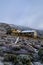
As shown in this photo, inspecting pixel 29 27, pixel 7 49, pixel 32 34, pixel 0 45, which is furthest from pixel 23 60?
pixel 29 27

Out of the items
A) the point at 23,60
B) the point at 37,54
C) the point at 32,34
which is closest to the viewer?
the point at 23,60

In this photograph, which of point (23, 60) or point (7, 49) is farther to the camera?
point (7, 49)

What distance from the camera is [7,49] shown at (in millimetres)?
8188

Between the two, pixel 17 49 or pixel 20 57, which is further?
pixel 17 49

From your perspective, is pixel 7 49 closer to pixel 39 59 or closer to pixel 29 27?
pixel 39 59

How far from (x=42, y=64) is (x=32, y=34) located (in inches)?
348

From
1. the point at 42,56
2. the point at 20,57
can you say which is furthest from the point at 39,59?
the point at 20,57

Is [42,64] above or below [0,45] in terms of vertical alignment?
below

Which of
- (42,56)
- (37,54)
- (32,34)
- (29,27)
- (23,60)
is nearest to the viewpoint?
(23,60)

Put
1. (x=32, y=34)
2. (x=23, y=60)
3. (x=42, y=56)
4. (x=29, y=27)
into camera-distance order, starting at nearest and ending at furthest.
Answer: (x=23, y=60)
(x=42, y=56)
(x=32, y=34)
(x=29, y=27)

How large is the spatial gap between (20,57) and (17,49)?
1.44 meters

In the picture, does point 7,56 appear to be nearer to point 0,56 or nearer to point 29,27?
point 0,56

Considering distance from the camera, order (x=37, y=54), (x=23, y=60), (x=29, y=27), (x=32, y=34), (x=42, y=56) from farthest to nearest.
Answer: (x=29, y=27) → (x=32, y=34) → (x=37, y=54) → (x=42, y=56) → (x=23, y=60)

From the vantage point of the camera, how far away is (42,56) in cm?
729
